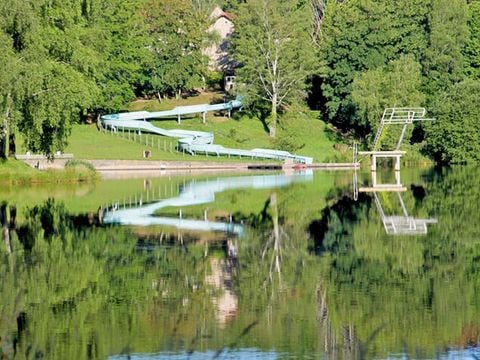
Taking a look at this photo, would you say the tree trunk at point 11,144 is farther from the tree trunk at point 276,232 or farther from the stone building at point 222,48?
the stone building at point 222,48

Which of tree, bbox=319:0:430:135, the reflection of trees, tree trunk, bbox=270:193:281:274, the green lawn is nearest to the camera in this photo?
the reflection of trees

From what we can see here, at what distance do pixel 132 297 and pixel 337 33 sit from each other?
7240cm

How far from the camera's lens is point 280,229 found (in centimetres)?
3225

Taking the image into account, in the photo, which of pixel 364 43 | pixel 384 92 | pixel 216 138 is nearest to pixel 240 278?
pixel 216 138

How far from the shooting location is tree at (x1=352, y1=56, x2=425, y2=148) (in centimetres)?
8119

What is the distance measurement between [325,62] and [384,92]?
8.89 metres

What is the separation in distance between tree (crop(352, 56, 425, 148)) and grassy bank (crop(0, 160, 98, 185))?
2758 cm

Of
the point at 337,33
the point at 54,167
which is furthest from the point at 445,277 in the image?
the point at 337,33

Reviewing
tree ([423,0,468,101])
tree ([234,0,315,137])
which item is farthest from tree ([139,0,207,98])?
tree ([423,0,468,101])

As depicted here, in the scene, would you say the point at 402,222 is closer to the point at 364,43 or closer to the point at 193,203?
the point at 193,203

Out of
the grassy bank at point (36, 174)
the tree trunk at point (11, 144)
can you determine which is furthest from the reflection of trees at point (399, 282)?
the tree trunk at point (11, 144)

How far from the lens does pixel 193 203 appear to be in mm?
41406

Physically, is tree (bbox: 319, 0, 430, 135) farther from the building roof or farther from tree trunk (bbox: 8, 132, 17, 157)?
tree trunk (bbox: 8, 132, 17, 157)

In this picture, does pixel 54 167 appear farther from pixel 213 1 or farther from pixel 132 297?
pixel 213 1
